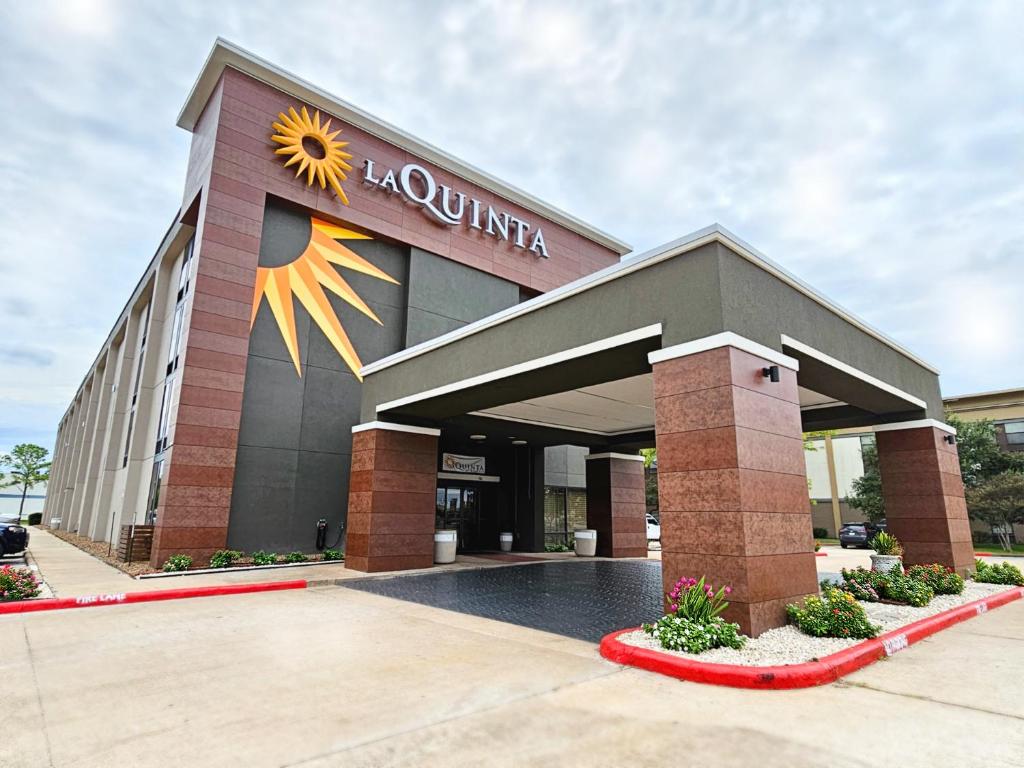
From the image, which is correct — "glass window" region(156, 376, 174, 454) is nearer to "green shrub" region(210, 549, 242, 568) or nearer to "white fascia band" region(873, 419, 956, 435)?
"green shrub" region(210, 549, 242, 568)

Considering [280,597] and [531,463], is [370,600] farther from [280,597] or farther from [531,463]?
[531,463]

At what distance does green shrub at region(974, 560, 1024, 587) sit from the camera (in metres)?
12.9

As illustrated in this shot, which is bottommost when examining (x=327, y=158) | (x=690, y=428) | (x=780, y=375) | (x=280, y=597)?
(x=280, y=597)

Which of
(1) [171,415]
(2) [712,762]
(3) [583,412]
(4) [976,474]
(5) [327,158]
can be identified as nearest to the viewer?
(2) [712,762]

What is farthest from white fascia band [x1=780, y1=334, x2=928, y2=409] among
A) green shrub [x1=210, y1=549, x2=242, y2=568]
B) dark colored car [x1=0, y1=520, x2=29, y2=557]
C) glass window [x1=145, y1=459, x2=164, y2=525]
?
dark colored car [x1=0, y1=520, x2=29, y2=557]

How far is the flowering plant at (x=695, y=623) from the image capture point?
6641 millimetres

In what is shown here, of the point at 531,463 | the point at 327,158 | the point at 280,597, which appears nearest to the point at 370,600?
the point at 280,597

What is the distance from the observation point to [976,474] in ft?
102

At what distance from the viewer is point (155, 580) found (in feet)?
A: 43.9

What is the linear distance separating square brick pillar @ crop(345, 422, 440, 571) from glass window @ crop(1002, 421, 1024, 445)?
130 ft

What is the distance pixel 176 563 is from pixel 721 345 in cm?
1436

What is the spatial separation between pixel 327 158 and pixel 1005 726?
20.9m

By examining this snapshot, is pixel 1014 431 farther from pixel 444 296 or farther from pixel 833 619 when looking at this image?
pixel 833 619

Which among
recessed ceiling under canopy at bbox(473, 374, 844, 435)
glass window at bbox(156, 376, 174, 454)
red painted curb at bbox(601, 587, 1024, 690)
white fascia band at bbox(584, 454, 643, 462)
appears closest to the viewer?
red painted curb at bbox(601, 587, 1024, 690)
